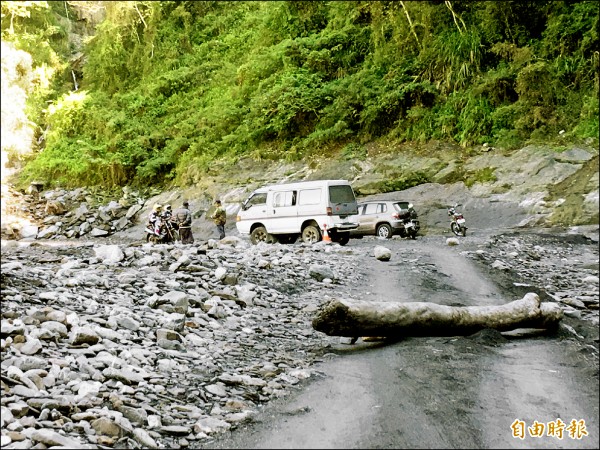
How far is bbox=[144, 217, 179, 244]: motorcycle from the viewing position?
47.1 ft

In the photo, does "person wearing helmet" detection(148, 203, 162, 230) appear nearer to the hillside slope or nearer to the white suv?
the hillside slope

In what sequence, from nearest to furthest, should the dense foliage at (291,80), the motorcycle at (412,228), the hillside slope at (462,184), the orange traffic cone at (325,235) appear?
1. the hillside slope at (462,184)
2. the dense foliage at (291,80)
3. the orange traffic cone at (325,235)
4. the motorcycle at (412,228)

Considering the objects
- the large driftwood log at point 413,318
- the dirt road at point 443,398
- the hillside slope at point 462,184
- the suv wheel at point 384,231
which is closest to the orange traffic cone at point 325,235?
the hillside slope at point 462,184

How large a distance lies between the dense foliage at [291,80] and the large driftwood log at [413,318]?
216 centimetres

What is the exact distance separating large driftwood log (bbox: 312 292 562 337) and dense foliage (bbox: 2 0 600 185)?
7.08ft

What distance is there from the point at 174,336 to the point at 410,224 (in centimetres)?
988

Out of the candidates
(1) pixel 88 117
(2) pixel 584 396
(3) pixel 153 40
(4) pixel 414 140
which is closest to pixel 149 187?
(1) pixel 88 117

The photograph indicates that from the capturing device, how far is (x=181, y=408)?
376 cm

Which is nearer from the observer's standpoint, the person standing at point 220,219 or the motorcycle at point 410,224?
the motorcycle at point 410,224

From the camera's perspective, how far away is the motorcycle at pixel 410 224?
1339cm

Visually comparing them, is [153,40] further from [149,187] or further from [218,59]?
[149,187]

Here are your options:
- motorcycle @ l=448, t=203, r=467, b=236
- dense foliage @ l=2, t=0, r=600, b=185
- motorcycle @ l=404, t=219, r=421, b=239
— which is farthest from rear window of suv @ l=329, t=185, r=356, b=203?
dense foliage @ l=2, t=0, r=600, b=185

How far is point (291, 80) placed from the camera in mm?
18047

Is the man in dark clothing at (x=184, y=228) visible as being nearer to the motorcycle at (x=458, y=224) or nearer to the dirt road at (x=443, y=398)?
the motorcycle at (x=458, y=224)
